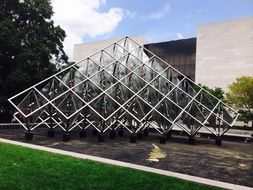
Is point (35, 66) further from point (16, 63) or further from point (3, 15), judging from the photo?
point (3, 15)

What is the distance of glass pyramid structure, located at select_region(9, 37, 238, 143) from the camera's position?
25.7 meters

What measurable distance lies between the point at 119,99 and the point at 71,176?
16.2m

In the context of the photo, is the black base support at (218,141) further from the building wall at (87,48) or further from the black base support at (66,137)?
the building wall at (87,48)

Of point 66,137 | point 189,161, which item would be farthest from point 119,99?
point 189,161

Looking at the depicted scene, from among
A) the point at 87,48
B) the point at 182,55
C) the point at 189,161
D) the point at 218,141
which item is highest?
the point at 87,48

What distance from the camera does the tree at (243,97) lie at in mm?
49188

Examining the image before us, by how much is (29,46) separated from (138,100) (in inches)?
559

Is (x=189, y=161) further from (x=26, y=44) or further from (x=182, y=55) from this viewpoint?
(x=182, y=55)

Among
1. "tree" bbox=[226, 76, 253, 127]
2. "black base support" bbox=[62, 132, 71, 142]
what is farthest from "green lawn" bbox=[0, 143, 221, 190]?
"tree" bbox=[226, 76, 253, 127]

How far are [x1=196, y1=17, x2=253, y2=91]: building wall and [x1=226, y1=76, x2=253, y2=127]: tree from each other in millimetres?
10371

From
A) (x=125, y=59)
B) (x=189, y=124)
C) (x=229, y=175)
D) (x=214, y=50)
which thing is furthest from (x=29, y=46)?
(x=214, y=50)

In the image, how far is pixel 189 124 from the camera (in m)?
28.4

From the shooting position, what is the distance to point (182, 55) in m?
69.1

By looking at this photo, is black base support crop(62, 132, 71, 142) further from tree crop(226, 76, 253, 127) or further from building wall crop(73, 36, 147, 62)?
building wall crop(73, 36, 147, 62)
